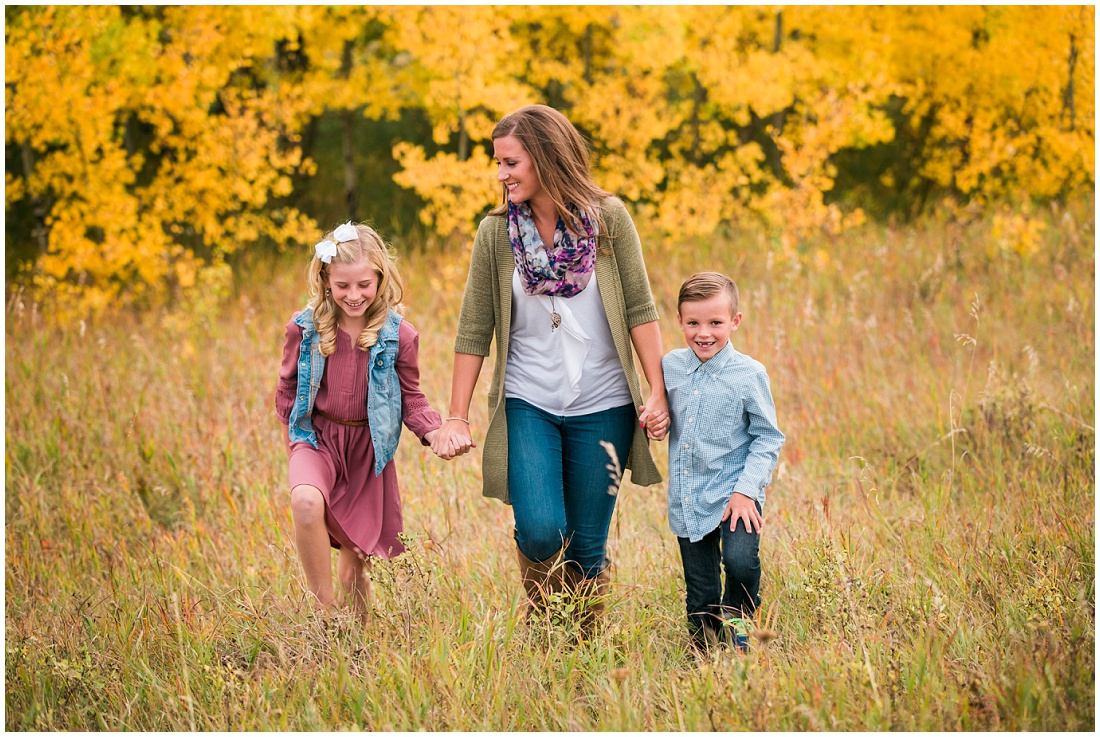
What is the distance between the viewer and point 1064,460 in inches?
164

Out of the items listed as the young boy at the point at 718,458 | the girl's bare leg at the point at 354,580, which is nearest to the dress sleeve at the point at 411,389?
the girl's bare leg at the point at 354,580

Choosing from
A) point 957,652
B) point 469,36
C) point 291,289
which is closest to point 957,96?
point 469,36

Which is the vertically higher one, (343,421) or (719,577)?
(343,421)

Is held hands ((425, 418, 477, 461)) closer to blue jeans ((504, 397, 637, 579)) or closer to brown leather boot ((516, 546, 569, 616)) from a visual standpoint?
blue jeans ((504, 397, 637, 579))

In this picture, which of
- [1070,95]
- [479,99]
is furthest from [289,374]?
[1070,95]

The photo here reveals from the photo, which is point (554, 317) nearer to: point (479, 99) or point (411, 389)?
point (411, 389)

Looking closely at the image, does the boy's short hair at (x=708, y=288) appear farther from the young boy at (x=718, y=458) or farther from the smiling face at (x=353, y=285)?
the smiling face at (x=353, y=285)

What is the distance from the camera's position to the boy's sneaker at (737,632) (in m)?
2.54

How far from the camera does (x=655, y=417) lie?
2.74 metres

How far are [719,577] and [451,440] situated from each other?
100 cm

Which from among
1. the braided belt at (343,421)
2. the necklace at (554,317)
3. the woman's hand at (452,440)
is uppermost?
the necklace at (554,317)

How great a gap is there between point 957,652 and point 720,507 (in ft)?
2.77

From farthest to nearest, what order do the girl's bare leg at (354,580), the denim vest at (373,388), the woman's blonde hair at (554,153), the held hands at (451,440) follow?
the girl's bare leg at (354,580)
the denim vest at (373,388)
the held hands at (451,440)
the woman's blonde hair at (554,153)

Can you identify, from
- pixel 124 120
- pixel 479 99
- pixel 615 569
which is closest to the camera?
pixel 615 569
